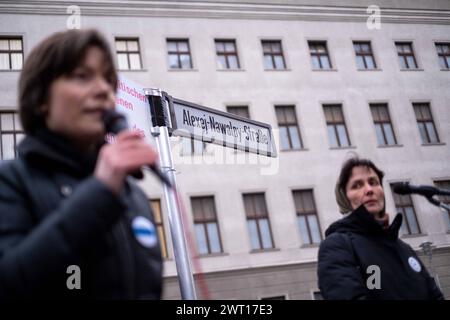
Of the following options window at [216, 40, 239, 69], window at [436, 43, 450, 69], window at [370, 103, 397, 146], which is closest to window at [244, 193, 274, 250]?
window at [216, 40, 239, 69]

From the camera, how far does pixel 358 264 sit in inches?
94.5

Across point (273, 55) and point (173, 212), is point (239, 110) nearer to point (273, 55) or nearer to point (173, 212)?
point (273, 55)

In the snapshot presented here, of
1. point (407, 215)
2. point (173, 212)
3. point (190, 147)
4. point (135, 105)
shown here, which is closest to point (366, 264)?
point (173, 212)

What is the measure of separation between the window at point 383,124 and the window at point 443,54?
256 cm

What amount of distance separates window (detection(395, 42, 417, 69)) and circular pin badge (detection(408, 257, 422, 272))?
1749 centimetres

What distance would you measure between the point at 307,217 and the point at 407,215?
3.49 metres

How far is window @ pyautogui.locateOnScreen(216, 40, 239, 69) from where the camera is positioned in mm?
17312

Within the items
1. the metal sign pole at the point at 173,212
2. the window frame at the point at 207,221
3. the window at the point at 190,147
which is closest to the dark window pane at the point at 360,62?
the window at the point at 190,147

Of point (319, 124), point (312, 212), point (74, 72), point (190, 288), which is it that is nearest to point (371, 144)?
point (319, 124)

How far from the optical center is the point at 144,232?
1295 millimetres

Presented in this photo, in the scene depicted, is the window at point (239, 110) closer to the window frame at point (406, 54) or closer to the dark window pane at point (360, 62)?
the dark window pane at point (360, 62)

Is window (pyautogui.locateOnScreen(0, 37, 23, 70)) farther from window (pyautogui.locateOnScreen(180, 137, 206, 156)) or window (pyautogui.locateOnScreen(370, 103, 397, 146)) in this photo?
window (pyautogui.locateOnScreen(370, 103, 397, 146))

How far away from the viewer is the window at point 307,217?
1611 cm

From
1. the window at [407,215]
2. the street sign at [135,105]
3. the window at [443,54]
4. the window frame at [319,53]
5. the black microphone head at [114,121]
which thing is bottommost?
the black microphone head at [114,121]
